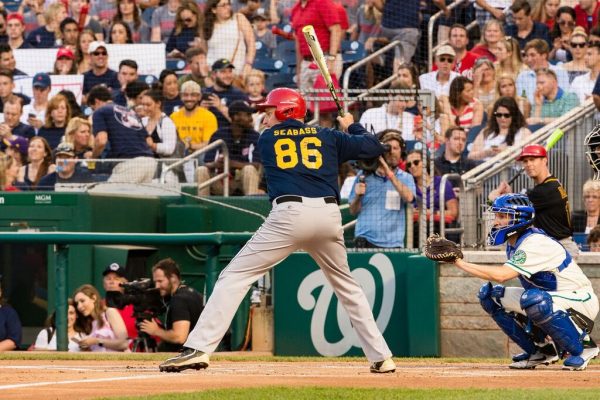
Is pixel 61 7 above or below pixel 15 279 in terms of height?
above

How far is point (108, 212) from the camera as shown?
1316 centimetres

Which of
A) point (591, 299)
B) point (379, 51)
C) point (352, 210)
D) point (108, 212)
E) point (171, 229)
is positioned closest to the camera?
point (591, 299)

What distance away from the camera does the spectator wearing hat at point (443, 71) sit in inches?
567

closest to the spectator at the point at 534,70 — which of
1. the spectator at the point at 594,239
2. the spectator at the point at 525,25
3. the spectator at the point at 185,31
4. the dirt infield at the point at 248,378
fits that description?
the spectator at the point at 525,25

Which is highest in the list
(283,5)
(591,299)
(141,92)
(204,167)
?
(283,5)

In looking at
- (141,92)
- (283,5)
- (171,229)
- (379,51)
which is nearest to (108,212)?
(171,229)

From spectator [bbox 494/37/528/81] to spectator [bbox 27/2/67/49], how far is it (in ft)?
22.4

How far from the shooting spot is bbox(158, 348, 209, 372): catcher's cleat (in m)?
7.33

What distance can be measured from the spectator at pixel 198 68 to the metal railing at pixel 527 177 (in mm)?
5007

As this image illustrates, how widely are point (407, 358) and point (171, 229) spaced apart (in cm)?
489

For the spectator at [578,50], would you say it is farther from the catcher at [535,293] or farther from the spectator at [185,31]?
the catcher at [535,293]

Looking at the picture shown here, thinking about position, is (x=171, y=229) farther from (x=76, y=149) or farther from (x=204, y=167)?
(x=76, y=149)

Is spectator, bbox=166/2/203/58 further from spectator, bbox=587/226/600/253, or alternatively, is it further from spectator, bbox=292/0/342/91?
spectator, bbox=587/226/600/253

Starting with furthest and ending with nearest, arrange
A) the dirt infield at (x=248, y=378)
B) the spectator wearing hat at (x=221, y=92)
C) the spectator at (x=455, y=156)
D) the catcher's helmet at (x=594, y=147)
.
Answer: the spectator wearing hat at (x=221, y=92) → the spectator at (x=455, y=156) → the catcher's helmet at (x=594, y=147) → the dirt infield at (x=248, y=378)
